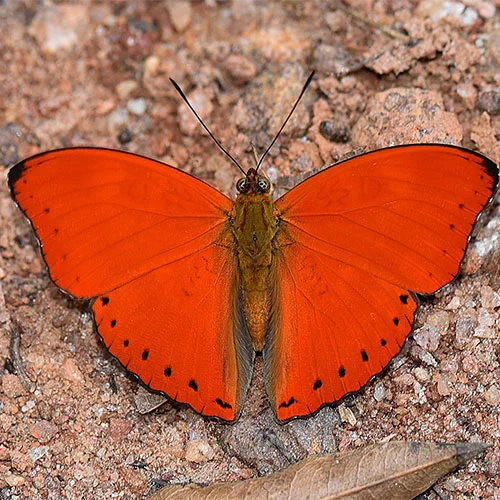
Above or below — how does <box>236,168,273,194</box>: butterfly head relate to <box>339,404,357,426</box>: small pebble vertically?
above

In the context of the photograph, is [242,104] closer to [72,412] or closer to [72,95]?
[72,95]

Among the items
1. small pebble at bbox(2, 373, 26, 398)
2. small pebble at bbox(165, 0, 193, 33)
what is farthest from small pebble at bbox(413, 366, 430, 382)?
small pebble at bbox(165, 0, 193, 33)

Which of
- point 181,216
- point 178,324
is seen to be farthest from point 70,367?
point 181,216

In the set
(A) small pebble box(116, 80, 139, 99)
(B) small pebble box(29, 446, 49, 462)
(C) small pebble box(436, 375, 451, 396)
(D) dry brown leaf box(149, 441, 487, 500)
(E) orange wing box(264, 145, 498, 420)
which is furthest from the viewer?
(A) small pebble box(116, 80, 139, 99)

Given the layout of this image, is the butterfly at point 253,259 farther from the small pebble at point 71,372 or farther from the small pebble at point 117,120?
the small pebble at point 117,120

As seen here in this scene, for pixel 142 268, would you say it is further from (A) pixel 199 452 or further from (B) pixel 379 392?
(B) pixel 379 392

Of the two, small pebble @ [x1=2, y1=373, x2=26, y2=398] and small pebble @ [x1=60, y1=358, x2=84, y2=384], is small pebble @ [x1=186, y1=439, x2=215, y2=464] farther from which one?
small pebble @ [x1=2, y1=373, x2=26, y2=398]
